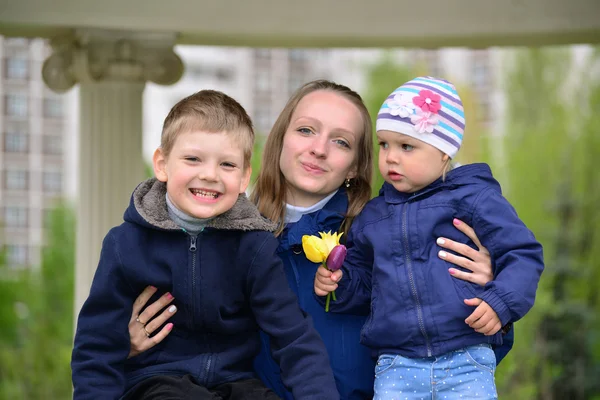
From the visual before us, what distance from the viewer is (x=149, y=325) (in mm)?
3467

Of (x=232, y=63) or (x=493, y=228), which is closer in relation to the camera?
(x=493, y=228)

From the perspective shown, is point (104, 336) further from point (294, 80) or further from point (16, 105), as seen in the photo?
point (294, 80)

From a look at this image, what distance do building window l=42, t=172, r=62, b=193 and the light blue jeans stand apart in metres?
46.6

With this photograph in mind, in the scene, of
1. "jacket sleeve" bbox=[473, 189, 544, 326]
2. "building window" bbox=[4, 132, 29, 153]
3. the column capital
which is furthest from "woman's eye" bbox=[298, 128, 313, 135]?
"building window" bbox=[4, 132, 29, 153]

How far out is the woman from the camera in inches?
148

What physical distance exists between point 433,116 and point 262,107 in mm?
51366

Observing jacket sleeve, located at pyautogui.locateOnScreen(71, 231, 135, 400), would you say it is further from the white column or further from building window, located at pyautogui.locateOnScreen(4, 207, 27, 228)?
building window, located at pyautogui.locateOnScreen(4, 207, 27, 228)

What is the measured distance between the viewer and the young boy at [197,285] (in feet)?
11.1

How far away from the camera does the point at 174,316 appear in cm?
352

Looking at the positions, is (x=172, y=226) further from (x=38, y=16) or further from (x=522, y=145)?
(x=522, y=145)

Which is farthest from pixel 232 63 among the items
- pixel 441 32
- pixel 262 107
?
pixel 441 32

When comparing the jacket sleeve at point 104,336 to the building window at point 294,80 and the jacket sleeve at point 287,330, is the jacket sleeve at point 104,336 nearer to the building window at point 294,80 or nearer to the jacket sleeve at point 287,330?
the jacket sleeve at point 287,330

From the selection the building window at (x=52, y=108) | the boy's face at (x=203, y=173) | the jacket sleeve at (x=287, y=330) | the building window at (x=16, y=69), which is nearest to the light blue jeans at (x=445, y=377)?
the jacket sleeve at (x=287, y=330)

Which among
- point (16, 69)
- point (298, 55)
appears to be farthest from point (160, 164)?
point (298, 55)
